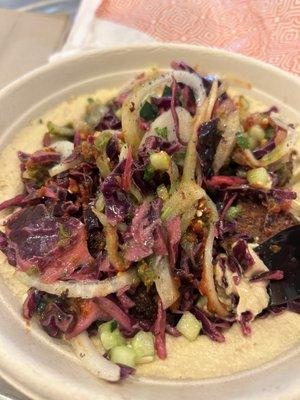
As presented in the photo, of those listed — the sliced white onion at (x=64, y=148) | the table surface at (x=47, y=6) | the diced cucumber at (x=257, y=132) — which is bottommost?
the diced cucumber at (x=257, y=132)

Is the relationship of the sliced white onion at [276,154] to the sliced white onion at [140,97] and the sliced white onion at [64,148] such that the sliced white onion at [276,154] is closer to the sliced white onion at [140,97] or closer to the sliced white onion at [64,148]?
the sliced white onion at [140,97]

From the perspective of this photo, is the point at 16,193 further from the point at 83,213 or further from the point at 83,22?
the point at 83,22

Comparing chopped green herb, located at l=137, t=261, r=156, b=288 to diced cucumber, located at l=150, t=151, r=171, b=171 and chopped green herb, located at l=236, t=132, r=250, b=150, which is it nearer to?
diced cucumber, located at l=150, t=151, r=171, b=171

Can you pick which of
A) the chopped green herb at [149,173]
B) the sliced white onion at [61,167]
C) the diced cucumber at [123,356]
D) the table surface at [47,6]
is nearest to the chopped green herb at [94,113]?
the sliced white onion at [61,167]

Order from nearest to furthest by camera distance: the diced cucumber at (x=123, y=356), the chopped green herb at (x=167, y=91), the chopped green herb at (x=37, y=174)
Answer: the diced cucumber at (x=123, y=356), the chopped green herb at (x=37, y=174), the chopped green herb at (x=167, y=91)

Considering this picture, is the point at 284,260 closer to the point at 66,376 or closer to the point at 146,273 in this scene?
the point at 146,273
